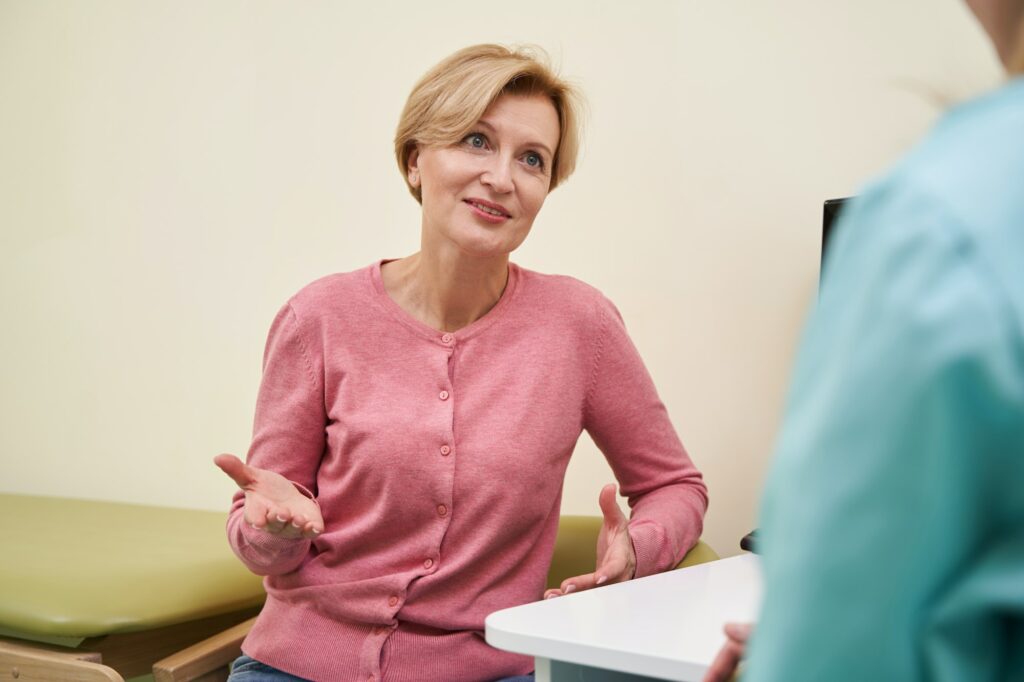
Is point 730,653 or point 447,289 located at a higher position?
point 447,289

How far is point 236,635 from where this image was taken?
1889 mm

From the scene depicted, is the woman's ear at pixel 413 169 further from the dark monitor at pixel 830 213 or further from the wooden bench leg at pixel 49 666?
the wooden bench leg at pixel 49 666

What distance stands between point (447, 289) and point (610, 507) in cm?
47

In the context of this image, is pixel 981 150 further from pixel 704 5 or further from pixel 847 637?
pixel 704 5

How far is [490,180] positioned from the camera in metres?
1.60

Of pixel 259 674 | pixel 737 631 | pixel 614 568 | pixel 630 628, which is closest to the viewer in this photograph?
pixel 737 631

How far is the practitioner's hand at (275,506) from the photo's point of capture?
4.49 ft

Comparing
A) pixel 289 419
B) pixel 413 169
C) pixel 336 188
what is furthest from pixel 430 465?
pixel 336 188

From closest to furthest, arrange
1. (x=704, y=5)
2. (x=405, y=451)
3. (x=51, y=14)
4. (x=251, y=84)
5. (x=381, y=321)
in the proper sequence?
(x=405, y=451)
(x=381, y=321)
(x=704, y=5)
(x=251, y=84)
(x=51, y=14)

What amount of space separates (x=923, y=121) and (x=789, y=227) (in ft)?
0.95

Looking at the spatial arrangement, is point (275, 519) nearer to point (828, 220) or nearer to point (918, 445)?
point (828, 220)

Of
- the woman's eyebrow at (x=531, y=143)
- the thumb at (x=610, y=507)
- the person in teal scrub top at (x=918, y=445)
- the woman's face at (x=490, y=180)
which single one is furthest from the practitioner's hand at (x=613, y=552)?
the person in teal scrub top at (x=918, y=445)

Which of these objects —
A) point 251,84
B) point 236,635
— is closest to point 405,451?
point 236,635

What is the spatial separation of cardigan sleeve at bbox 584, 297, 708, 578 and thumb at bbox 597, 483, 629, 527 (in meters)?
0.19
